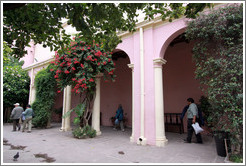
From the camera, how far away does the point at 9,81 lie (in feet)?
40.0

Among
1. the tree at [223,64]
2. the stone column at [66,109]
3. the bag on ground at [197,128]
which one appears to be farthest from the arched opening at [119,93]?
the tree at [223,64]

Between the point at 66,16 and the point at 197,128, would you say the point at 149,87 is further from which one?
the point at 66,16

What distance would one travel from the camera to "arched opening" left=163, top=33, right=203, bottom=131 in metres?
8.37

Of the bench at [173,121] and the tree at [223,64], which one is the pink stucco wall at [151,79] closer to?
the bench at [173,121]

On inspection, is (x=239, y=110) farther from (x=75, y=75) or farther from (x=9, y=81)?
(x=9, y=81)

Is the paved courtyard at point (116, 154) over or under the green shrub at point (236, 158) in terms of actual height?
under

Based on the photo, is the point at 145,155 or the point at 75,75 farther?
the point at 75,75

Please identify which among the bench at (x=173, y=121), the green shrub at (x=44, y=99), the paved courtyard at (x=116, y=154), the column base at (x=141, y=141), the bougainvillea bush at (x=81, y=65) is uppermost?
the bougainvillea bush at (x=81, y=65)

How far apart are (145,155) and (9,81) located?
11895 mm

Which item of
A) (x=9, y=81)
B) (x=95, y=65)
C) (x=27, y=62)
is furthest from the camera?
(x=27, y=62)

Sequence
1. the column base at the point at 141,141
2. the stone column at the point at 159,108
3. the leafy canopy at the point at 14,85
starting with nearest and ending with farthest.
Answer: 1. the stone column at the point at 159,108
2. the column base at the point at 141,141
3. the leafy canopy at the point at 14,85

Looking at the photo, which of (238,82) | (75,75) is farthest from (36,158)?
(238,82)

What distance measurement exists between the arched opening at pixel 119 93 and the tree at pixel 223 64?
6.23 metres

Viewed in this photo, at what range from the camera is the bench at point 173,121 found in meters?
7.90
